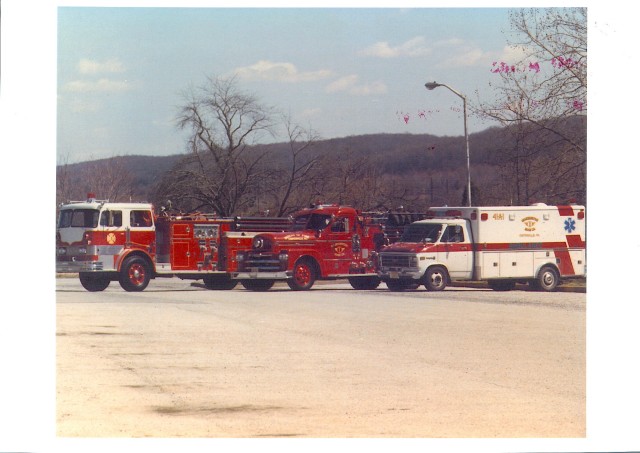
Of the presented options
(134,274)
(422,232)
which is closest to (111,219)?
(134,274)

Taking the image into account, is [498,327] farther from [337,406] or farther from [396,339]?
[337,406]

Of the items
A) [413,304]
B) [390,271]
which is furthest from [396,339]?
[390,271]

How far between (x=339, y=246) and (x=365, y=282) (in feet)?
6.35

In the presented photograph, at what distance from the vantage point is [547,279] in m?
27.0

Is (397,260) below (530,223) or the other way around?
below

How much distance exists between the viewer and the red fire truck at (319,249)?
27375mm

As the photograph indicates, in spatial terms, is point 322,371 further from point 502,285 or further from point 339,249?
point 502,285

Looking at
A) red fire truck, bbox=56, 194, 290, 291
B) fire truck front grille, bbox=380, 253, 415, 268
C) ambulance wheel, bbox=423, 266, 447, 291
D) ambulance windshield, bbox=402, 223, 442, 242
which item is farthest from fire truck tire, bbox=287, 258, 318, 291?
ambulance wheel, bbox=423, 266, 447, 291

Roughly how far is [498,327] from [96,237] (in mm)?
13055

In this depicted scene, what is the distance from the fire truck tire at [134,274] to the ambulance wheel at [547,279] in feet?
35.5

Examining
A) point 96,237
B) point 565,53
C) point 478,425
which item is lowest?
point 478,425

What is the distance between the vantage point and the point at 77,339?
15984 millimetres

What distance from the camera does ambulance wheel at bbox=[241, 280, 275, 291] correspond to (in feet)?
95.1

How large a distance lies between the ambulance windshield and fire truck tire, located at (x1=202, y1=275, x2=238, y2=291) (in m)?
5.61
